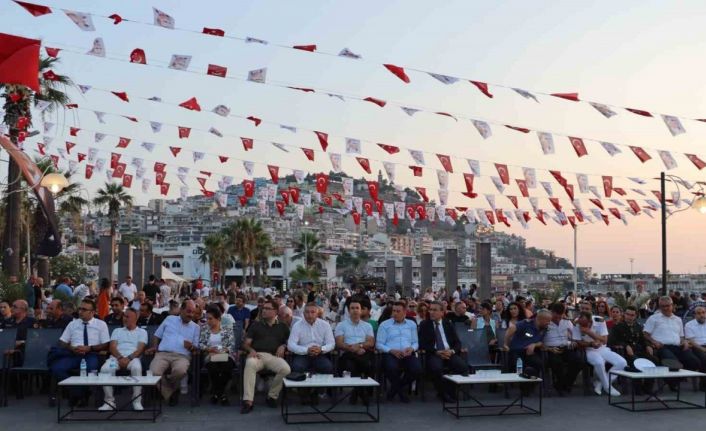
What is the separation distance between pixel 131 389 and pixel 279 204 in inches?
739

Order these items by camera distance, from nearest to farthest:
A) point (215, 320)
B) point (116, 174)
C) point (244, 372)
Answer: point (244, 372), point (215, 320), point (116, 174)

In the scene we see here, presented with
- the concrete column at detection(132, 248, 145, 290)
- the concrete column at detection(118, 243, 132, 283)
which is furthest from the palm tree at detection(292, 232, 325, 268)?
the concrete column at detection(118, 243, 132, 283)

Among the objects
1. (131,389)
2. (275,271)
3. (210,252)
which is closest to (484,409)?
(131,389)

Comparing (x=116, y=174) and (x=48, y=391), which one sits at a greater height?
(x=116, y=174)

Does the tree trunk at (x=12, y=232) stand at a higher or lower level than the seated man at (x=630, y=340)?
higher

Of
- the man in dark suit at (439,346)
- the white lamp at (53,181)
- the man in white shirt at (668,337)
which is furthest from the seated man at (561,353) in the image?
the white lamp at (53,181)

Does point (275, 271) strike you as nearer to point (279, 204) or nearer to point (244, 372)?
point (279, 204)

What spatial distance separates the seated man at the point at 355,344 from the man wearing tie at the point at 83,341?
2.76 metres

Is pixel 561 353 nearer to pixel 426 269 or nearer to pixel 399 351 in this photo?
pixel 399 351

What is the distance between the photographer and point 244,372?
331 inches

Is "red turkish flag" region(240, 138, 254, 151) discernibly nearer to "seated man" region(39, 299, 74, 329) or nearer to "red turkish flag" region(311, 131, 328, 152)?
"red turkish flag" region(311, 131, 328, 152)

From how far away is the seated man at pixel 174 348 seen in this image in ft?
27.9

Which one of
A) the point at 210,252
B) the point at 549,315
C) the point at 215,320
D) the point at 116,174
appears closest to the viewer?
the point at 215,320

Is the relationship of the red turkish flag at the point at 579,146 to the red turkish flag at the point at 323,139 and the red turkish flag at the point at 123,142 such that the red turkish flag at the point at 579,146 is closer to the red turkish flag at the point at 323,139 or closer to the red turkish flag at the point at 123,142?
the red turkish flag at the point at 323,139
